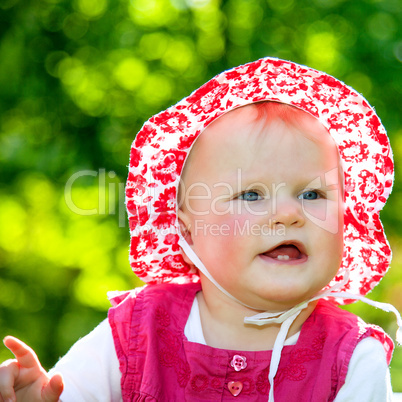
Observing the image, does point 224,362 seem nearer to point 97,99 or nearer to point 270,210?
point 270,210

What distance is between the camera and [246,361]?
1291mm

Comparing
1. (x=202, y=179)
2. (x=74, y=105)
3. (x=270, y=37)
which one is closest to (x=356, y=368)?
(x=202, y=179)

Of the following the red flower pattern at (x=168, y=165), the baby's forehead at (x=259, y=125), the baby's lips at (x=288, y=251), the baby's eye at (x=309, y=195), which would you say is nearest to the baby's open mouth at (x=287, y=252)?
the baby's lips at (x=288, y=251)

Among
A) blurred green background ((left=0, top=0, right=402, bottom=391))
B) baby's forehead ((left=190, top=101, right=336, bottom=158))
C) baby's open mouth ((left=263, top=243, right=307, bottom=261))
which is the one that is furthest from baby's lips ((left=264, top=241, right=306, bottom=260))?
blurred green background ((left=0, top=0, right=402, bottom=391))

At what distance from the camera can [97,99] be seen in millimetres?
2316

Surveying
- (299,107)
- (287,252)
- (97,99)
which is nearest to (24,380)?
(287,252)

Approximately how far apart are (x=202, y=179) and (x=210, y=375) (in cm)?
40

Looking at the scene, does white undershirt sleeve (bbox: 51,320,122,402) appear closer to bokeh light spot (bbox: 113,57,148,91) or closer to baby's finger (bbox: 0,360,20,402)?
baby's finger (bbox: 0,360,20,402)

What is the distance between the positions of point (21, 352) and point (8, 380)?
0.17 ft

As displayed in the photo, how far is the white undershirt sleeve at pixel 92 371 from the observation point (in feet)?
4.34

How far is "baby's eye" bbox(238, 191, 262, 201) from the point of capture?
128 centimetres

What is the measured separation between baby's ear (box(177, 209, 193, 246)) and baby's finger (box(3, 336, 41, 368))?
1.42 ft

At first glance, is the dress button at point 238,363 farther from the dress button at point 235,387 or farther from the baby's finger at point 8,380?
the baby's finger at point 8,380

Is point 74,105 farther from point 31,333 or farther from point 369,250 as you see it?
point 369,250
